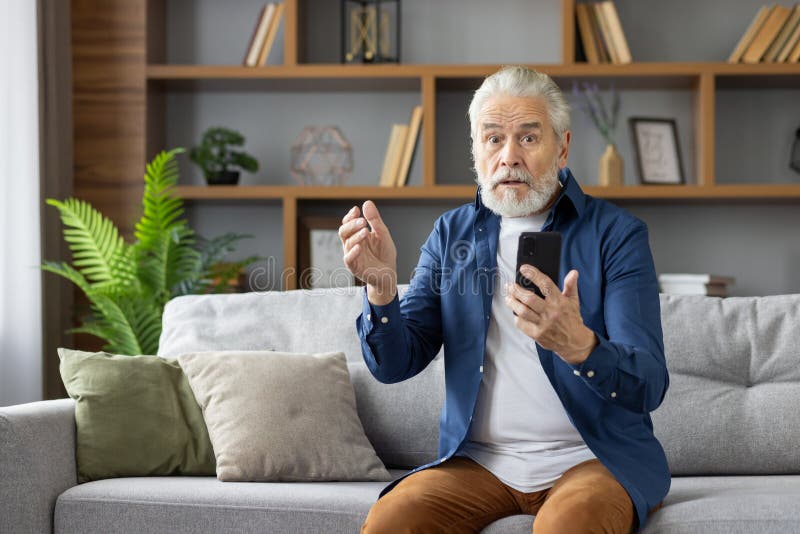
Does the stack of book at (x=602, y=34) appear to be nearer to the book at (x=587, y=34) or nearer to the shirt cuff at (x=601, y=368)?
the book at (x=587, y=34)

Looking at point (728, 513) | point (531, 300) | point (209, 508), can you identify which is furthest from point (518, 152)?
point (209, 508)

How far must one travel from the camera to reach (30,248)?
3365 mm

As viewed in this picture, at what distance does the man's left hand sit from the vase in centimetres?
216

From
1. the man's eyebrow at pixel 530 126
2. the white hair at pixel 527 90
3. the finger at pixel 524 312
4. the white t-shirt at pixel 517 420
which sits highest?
the white hair at pixel 527 90

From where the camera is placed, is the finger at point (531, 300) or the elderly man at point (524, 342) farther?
the elderly man at point (524, 342)

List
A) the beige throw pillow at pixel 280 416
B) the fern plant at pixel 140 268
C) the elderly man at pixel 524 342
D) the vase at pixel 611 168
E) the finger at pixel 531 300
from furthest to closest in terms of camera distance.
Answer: the vase at pixel 611 168
the fern plant at pixel 140 268
the beige throw pillow at pixel 280 416
the elderly man at pixel 524 342
the finger at pixel 531 300

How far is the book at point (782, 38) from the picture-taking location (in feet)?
11.4

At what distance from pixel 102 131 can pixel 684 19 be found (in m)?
2.30

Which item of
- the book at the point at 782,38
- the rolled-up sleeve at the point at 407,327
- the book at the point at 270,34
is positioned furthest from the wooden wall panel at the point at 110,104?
the book at the point at 782,38

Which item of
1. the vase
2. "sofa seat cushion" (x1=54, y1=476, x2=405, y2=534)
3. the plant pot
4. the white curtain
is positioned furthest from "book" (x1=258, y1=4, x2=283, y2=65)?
"sofa seat cushion" (x1=54, y1=476, x2=405, y2=534)

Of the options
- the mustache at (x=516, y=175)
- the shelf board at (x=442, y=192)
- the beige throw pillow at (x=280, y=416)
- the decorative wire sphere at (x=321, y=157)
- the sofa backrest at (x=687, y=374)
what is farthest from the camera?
the decorative wire sphere at (x=321, y=157)

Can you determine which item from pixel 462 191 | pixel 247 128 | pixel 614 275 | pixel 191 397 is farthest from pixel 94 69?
pixel 614 275

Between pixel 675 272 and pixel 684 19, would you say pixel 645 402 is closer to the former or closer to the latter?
pixel 675 272

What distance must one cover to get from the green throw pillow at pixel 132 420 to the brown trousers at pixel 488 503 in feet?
2.03
